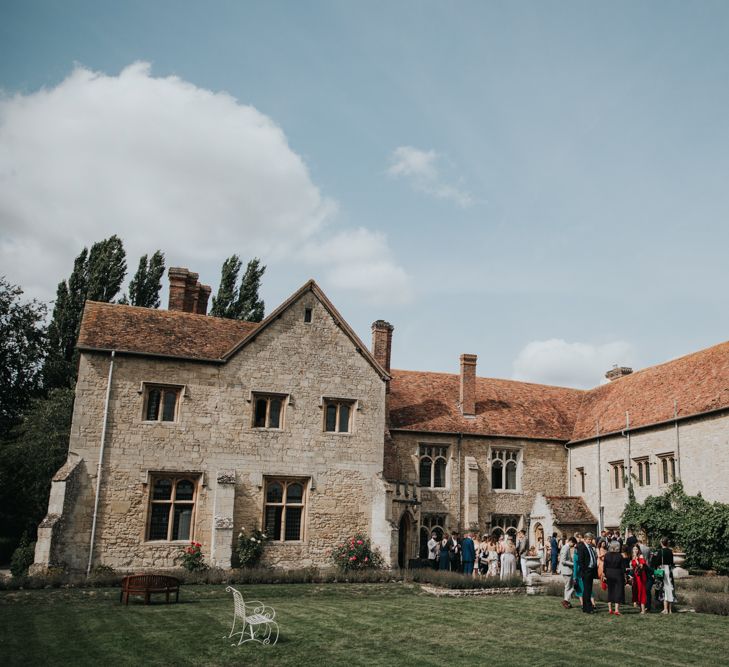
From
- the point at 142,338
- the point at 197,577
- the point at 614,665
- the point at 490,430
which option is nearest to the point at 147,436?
the point at 142,338

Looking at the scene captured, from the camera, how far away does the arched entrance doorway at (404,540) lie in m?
27.8

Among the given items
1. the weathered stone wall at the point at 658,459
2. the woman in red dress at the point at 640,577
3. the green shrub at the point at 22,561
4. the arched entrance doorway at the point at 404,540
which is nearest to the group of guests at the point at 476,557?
the arched entrance doorway at the point at 404,540

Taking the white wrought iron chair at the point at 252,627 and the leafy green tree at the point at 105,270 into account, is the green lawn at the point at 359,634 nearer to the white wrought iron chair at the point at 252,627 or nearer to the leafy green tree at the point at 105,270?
the white wrought iron chair at the point at 252,627

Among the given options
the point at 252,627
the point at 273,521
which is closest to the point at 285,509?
the point at 273,521

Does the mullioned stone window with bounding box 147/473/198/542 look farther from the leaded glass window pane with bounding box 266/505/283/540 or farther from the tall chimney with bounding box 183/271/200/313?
the tall chimney with bounding box 183/271/200/313

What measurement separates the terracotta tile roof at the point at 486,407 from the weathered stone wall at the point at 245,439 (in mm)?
4409

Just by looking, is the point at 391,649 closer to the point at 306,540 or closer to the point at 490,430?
the point at 306,540

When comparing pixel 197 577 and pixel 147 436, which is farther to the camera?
pixel 147 436

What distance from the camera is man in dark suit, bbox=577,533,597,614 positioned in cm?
1545

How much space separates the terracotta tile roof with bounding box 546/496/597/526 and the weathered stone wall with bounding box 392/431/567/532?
48.8 inches

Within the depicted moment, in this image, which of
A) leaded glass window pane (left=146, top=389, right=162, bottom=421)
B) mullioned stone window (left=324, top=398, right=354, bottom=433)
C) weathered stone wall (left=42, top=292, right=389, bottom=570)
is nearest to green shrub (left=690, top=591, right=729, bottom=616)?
weathered stone wall (left=42, top=292, right=389, bottom=570)

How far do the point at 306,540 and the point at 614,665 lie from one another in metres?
16.7

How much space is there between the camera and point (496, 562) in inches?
921

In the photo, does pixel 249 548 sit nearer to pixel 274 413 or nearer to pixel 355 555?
pixel 355 555
